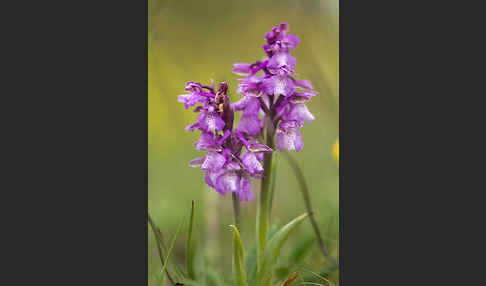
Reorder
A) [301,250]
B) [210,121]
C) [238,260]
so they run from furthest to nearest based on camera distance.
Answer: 1. [301,250]
2. [238,260]
3. [210,121]

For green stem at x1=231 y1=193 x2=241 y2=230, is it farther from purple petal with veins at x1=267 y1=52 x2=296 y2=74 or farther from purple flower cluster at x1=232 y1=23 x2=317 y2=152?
purple petal with veins at x1=267 y1=52 x2=296 y2=74

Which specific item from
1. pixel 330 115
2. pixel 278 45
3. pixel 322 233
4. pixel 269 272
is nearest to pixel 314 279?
pixel 269 272

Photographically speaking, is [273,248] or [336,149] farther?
[336,149]

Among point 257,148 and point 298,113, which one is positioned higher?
point 298,113

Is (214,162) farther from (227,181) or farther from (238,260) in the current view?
(238,260)

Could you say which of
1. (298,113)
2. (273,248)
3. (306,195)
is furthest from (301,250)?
(298,113)

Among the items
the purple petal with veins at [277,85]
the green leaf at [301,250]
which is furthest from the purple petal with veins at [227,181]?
the green leaf at [301,250]

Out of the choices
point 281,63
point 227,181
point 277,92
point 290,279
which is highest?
point 281,63

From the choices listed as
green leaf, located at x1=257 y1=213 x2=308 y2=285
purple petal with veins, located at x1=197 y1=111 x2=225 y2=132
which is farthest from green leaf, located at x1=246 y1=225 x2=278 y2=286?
purple petal with veins, located at x1=197 y1=111 x2=225 y2=132
